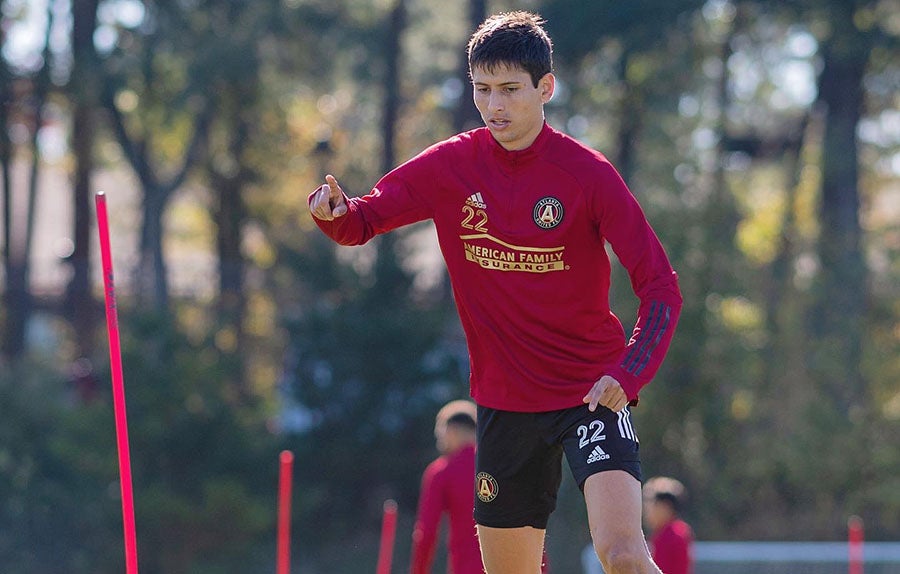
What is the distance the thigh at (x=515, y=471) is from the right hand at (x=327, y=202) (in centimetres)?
84

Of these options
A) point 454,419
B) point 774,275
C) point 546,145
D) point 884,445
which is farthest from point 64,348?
point 546,145

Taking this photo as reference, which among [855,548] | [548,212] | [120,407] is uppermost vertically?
[548,212]

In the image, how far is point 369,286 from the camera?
19.0 m

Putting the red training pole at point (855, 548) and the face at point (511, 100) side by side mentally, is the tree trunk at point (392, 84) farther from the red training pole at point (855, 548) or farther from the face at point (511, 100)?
the face at point (511, 100)

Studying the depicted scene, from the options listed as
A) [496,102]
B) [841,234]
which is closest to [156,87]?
[841,234]

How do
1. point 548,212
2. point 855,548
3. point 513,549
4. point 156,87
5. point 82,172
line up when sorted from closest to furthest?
point 548,212 < point 513,549 < point 855,548 < point 156,87 < point 82,172

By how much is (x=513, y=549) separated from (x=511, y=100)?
1501mm

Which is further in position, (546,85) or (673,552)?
(673,552)

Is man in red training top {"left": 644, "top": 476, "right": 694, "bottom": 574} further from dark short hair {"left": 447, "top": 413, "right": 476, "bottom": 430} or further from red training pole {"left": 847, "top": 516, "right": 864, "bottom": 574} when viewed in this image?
red training pole {"left": 847, "top": 516, "right": 864, "bottom": 574}

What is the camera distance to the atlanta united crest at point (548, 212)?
4.70 m

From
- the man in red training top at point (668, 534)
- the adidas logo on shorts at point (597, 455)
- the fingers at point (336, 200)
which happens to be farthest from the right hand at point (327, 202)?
the man in red training top at point (668, 534)

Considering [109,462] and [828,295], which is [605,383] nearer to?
[109,462]

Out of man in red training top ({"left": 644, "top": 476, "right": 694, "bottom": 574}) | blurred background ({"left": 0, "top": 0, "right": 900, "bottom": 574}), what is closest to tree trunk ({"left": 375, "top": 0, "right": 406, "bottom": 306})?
blurred background ({"left": 0, "top": 0, "right": 900, "bottom": 574})

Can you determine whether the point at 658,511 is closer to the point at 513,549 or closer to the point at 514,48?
the point at 513,549
